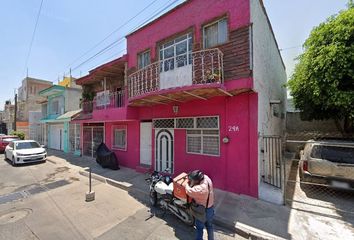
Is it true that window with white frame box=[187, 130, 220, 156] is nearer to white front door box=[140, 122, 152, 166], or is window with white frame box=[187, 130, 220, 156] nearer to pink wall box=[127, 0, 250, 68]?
white front door box=[140, 122, 152, 166]

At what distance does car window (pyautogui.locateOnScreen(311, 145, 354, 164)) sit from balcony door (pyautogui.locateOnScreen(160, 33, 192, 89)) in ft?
15.2

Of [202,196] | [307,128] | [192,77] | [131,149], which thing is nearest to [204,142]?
[192,77]

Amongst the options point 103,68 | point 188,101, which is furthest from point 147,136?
point 103,68

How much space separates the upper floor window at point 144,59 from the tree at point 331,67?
7548mm

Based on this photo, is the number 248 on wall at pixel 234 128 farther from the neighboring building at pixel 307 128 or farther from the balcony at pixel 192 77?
the neighboring building at pixel 307 128

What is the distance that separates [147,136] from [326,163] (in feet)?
23.5

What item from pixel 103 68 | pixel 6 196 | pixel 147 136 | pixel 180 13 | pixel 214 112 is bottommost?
pixel 6 196

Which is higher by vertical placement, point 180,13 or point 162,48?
point 180,13

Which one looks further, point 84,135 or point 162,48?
point 84,135

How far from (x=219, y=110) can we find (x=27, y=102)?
32.7 meters

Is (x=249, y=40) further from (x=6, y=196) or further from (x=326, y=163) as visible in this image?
(x=6, y=196)

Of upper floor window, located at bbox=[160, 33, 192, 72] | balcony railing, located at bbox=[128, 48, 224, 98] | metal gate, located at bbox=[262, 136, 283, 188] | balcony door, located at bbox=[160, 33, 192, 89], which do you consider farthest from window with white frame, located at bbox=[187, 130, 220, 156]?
upper floor window, located at bbox=[160, 33, 192, 72]

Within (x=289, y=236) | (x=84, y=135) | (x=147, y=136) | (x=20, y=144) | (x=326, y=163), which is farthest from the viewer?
(x=84, y=135)

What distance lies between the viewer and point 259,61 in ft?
22.0
